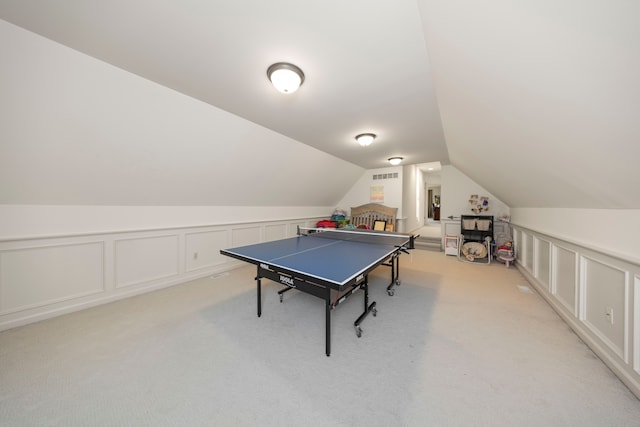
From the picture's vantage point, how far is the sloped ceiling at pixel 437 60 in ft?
3.11

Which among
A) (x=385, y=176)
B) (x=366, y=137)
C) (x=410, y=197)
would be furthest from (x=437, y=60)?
(x=410, y=197)

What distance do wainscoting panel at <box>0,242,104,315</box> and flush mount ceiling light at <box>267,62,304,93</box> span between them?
120 inches

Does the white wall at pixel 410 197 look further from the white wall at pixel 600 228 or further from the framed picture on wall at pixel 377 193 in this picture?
the white wall at pixel 600 228

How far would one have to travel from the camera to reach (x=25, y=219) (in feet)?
7.46

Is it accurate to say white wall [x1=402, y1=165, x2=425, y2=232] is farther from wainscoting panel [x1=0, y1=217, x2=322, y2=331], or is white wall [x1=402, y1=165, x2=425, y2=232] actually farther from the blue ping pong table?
wainscoting panel [x1=0, y1=217, x2=322, y2=331]

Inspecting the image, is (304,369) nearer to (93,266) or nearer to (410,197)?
(93,266)

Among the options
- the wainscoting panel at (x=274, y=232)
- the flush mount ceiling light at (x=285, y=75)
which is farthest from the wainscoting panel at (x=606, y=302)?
the wainscoting panel at (x=274, y=232)

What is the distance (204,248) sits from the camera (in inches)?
150

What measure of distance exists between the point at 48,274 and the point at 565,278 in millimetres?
5896

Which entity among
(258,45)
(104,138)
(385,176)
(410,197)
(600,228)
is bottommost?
(600,228)

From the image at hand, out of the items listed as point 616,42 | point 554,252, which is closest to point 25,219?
point 616,42

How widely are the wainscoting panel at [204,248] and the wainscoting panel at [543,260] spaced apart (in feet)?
16.6

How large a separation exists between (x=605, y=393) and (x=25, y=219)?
17.5ft

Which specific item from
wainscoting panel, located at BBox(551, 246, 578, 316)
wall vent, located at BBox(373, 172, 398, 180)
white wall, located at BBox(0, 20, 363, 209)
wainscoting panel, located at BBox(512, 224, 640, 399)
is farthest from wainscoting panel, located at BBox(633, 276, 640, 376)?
wall vent, located at BBox(373, 172, 398, 180)
